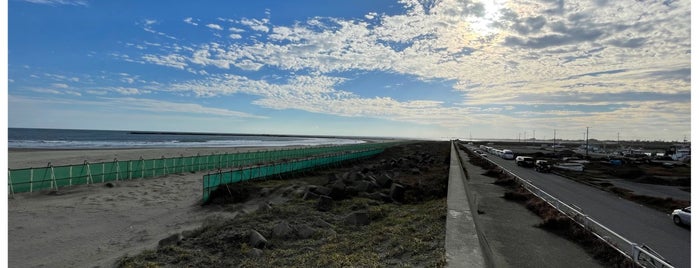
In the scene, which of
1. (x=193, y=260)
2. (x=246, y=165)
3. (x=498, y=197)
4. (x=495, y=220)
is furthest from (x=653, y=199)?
(x=246, y=165)

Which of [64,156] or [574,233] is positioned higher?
[64,156]

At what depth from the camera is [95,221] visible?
44.3ft

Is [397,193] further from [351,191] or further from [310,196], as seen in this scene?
[310,196]

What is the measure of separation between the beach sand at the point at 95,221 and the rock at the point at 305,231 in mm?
4265

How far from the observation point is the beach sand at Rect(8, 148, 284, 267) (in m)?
9.76

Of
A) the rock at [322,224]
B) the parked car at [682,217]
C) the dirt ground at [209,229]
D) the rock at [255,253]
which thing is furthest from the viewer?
the parked car at [682,217]

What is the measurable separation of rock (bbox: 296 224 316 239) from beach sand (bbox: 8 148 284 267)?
4265mm

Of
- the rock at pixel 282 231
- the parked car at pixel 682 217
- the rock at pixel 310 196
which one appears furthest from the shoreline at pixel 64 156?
the parked car at pixel 682 217

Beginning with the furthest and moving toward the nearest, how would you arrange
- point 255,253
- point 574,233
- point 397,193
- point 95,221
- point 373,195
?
1. point 373,195
2. point 397,193
3. point 95,221
4. point 574,233
5. point 255,253

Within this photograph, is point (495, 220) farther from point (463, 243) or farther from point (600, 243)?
point (463, 243)

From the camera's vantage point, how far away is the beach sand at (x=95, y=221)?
9758mm

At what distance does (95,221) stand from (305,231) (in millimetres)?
9124

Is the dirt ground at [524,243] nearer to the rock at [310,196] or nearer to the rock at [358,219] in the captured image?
the rock at [358,219]

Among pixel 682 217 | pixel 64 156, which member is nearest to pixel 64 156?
pixel 64 156
